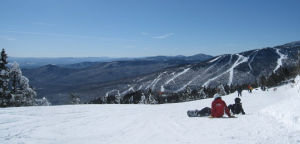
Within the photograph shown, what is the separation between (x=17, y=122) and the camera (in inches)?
379

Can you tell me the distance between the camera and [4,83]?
31.3m

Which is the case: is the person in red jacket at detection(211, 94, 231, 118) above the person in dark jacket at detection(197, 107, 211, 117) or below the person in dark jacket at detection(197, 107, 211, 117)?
above

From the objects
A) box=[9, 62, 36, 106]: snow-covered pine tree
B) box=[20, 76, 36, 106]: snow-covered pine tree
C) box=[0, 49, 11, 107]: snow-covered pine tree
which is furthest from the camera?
box=[20, 76, 36, 106]: snow-covered pine tree

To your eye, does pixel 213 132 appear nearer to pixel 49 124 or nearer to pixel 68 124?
pixel 68 124

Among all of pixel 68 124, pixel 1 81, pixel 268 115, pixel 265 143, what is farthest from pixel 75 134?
pixel 1 81

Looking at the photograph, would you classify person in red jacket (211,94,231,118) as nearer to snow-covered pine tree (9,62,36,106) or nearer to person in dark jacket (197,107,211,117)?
person in dark jacket (197,107,211,117)

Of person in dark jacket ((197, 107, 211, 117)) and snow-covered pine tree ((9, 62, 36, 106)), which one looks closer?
person in dark jacket ((197, 107, 211, 117))

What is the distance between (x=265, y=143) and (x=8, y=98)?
116 feet

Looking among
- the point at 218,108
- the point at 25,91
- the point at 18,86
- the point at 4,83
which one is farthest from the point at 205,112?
the point at 18,86

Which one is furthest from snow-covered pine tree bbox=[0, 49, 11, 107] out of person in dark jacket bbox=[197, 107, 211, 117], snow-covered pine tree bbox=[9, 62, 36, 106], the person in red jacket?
the person in red jacket

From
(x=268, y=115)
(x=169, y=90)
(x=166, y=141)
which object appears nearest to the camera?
(x=166, y=141)

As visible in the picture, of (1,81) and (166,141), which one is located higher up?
(1,81)

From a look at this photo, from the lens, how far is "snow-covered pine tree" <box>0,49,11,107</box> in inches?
1217

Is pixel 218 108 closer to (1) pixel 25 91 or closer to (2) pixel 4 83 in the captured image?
(2) pixel 4 83
